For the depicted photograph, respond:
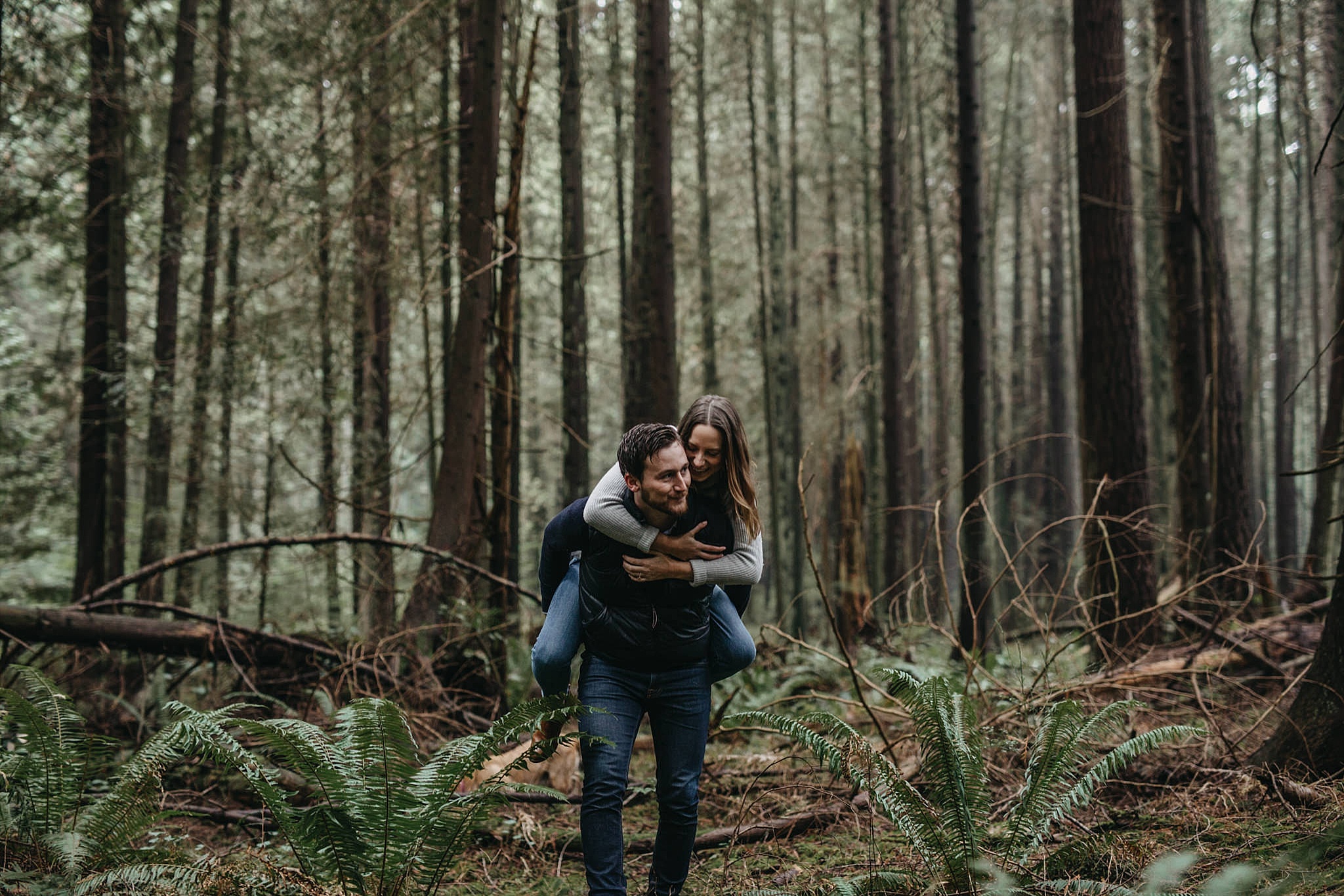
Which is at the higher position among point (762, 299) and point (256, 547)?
point (762, 299)

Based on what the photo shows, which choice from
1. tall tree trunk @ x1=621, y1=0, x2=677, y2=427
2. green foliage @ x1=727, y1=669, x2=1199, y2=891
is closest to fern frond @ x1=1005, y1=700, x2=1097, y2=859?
green foliage @ x1=727, y1=669, x2=1199, y2=891

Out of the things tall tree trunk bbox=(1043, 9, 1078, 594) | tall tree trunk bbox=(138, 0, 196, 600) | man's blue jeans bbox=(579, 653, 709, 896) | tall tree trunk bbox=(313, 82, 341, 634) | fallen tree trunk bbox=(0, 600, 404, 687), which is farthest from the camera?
tall tree trunk bbox=(1043, 9, 1078, 594)

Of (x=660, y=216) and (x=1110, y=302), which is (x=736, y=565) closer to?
(x=1110, y=302)

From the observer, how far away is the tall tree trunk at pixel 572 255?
41.7 feet

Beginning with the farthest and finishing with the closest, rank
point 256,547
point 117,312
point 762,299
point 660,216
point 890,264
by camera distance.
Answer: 1. point 762,299
2. point 890,264
3. point 117,312
4. point 660,216
5. point 256,547

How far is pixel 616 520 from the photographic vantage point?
3.09m

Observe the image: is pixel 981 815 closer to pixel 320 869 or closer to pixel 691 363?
pixel 320 869

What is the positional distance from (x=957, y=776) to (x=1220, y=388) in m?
7.41

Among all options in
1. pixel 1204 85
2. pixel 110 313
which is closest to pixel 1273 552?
pixel 1204 85

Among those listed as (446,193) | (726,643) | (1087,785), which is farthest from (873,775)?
(446,193)

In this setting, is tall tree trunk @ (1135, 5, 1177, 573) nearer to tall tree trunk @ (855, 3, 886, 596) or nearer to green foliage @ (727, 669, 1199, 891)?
tall tree trunk @ (855, 3, 886, 596)

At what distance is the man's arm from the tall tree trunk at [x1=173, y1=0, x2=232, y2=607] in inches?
315

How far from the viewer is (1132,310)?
26.5 feet

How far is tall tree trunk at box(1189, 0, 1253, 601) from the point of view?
852cm
